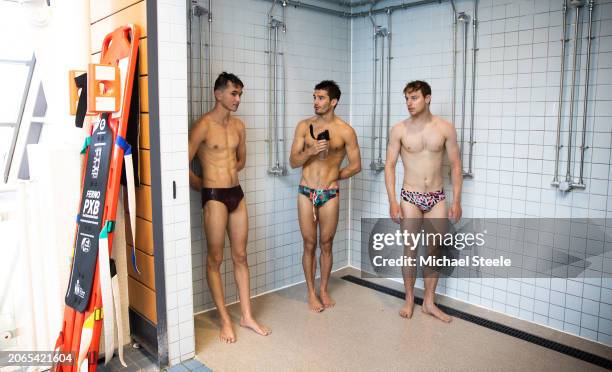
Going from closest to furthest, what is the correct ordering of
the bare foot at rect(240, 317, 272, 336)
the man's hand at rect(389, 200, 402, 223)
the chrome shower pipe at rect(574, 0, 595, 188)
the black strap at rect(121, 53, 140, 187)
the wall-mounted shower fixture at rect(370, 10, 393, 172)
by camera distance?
the black strap at rect(121, 53, 140, 187) < the chrome shower pipe at rect(574, 0, 595, 188) < the bare foot at rect(240, 317, 272, 336) < the man's hand at rect(389, 200, 402, 223) < the wall-mounted shower fixture at rect(370, 10, 393, 172)

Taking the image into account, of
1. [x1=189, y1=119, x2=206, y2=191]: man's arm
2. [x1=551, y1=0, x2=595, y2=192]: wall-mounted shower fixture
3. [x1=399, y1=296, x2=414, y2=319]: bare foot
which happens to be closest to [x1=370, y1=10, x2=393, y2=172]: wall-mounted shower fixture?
[x1=399, y1=296, x2=414, y2=319]: bare foot

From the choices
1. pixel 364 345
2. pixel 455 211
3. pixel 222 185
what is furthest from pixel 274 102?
pixel 364 345

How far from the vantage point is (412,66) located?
443 cm

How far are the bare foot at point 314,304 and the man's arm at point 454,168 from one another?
125cm

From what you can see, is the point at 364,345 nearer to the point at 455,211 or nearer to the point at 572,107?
the point at 455,211

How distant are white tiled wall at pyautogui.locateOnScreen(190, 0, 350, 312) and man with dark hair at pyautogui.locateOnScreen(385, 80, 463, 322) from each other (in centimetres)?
104

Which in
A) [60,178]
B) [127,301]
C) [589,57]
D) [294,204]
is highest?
[589,57]

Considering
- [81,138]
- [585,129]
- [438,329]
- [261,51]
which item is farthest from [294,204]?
[585,129]

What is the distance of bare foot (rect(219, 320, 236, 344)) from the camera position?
3.45m

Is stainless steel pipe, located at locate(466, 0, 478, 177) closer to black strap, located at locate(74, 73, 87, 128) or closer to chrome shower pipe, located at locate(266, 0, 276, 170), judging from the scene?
Result: chrome shower pipe, located at locate(266, 0, 276, 170)

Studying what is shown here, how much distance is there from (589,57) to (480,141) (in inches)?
38.1

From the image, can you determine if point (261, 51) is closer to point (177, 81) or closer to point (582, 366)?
point (177, 81)

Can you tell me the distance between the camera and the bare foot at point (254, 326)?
357cm

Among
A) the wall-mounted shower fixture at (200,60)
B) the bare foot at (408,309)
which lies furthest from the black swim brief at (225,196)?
the bare foot at (408,309)
